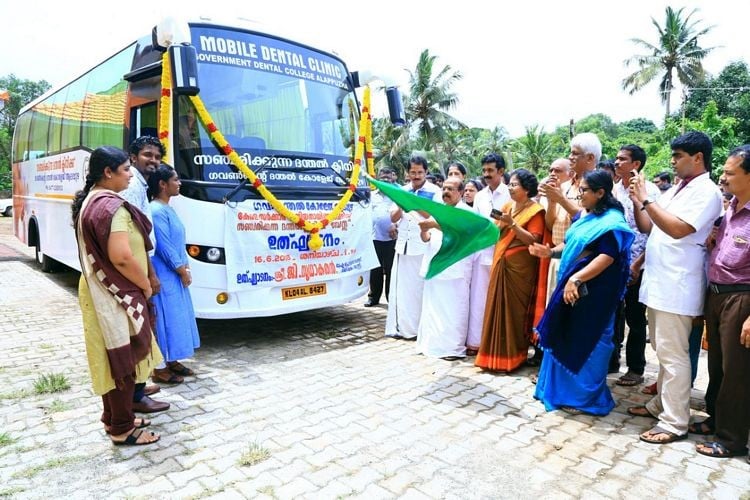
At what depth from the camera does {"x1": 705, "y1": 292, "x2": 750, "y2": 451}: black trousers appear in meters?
2.79

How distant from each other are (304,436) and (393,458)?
0.59 metres

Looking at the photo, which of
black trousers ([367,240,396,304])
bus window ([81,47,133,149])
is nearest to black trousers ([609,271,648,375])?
black trousers ([367,240,396,304])

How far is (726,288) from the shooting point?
2.84 m

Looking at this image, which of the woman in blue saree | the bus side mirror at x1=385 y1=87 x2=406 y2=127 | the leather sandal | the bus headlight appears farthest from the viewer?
the bus side mirror at x1=385 y1=87 x2=406 y2=127

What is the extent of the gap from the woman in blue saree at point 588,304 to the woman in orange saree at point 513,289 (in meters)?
0.64

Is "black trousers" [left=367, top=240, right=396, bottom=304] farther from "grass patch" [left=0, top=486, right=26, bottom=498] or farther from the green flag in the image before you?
"grass patch" [left=0, top=486, right=26, bottom=498]

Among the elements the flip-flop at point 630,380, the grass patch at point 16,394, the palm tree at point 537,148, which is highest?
the palm tree at point 537,148

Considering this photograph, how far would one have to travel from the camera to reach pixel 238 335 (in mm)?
5371

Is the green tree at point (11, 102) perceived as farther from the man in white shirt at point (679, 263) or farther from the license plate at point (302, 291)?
the man in white shirt at point (679, 263)

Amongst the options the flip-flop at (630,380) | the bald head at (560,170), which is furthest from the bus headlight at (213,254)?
the flip-flop at (630,380)

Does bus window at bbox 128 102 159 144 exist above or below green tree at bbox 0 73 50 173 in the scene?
below

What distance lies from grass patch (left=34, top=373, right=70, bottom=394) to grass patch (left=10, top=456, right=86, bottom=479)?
1152 mm

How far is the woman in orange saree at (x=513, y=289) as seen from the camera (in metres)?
4.15

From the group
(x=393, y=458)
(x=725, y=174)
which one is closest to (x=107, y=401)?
(x=393, y=458)
